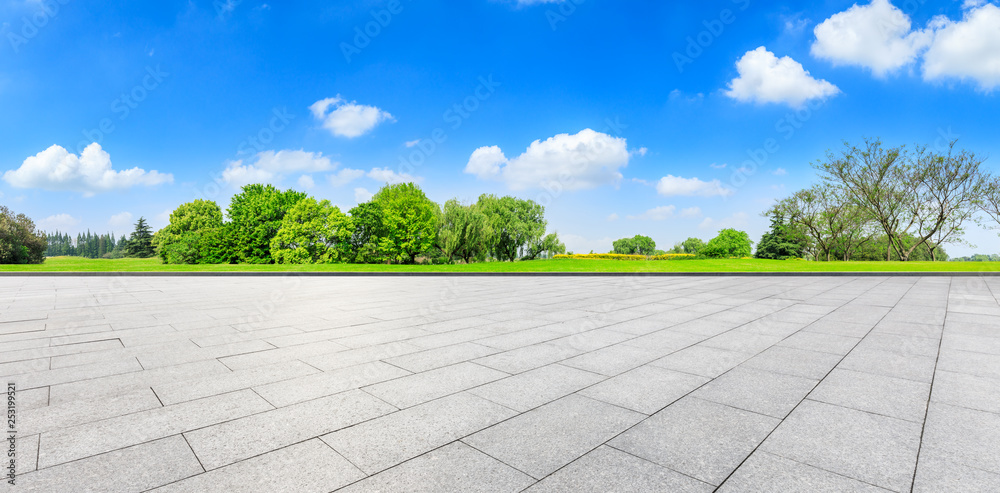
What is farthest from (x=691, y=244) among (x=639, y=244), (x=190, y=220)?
(x=190, y=220)

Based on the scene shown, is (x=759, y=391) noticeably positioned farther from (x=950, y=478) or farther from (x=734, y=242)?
(x=734, y=242)

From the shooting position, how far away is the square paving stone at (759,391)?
3371 mm

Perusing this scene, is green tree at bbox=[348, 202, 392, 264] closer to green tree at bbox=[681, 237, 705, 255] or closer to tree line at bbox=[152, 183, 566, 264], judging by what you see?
tree line at bbox=[152, 183, 566, 264]

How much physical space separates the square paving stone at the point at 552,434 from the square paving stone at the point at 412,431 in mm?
162

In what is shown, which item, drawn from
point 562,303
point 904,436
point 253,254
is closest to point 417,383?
point 904,436

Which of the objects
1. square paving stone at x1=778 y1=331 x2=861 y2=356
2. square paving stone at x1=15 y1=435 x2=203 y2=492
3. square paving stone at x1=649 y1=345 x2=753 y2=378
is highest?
square paving stone at x1=778 y1=331 x2=861 y2=356

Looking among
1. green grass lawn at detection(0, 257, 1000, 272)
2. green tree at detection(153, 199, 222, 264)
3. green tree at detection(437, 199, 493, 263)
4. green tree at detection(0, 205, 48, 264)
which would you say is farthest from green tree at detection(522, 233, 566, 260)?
green tree at detection(0, 205, 48, 264)

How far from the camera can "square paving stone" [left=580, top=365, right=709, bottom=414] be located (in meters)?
3.44

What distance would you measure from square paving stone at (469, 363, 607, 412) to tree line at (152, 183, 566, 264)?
113ft

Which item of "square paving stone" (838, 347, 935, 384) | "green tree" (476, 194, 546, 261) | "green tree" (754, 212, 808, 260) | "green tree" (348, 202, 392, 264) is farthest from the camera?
"green tree" (754, 212, 808, 260)

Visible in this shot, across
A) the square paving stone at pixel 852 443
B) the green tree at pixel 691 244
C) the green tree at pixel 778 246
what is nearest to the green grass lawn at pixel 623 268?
the square paving stone at pixel 852 443

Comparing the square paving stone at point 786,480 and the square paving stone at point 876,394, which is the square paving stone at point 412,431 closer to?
the square paving stone at point 786,480

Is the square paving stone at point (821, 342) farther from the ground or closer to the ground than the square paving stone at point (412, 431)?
farther from the ground

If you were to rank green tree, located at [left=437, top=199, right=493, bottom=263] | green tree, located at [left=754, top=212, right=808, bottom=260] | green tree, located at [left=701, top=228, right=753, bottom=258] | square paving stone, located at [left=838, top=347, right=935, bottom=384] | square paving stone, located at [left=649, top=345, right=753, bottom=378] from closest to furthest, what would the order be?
1. square paving stone, located at [left=838, top=347, right=935, bottom=384]
2. square paving stone, located at [left=649, top=345, right=753, bottom=378]
3. green tree, located at [left=437, top=199, right=493, bottom=263]
4. green tree, located at [left=754, top=212, right=808, bottom=260]
5. green tree, located at [left=701, top=228, right=753, bottom=258]
